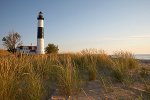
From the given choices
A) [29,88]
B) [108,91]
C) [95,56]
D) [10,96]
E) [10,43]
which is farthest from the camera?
[10,43]

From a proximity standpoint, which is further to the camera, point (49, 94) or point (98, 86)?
point (98, 86)

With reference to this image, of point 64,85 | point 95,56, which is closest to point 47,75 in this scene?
point 64,85

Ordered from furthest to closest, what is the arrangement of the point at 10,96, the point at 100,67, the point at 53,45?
the point at 53,45
the point at 100,67
the point at 10,96

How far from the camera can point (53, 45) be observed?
37.3 metres

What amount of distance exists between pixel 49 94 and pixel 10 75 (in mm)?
837

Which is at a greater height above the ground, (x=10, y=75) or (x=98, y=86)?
(x=10, y=75)

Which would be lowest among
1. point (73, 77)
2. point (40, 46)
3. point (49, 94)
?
point (49, 94)

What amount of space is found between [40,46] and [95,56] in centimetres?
1669

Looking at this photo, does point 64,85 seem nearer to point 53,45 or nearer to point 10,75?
point 10,75

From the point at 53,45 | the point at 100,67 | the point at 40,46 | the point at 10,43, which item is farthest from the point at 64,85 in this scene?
the point at 10,43

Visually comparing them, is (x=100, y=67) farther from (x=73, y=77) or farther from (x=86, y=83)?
(x=73, y=77)

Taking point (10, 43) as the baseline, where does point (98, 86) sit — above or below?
below

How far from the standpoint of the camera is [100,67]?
24.3 ft

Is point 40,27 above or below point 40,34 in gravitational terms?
above
